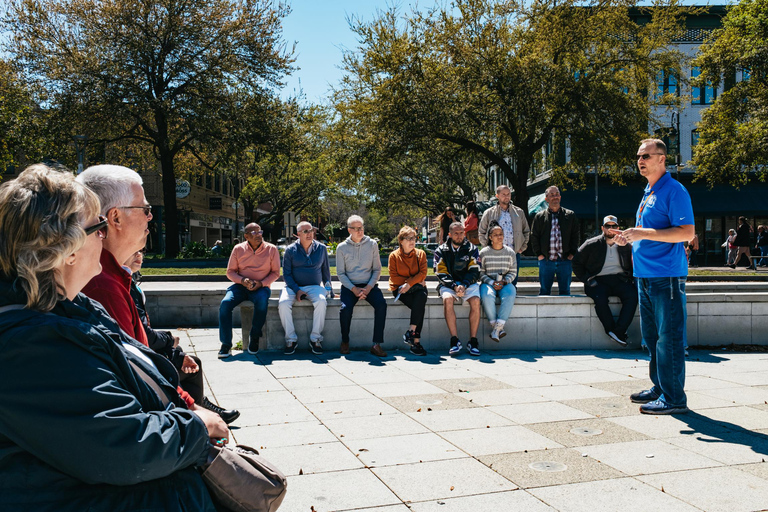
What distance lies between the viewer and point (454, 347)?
8625mm

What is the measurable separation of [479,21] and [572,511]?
966 inches

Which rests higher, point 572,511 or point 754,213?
point 754,213

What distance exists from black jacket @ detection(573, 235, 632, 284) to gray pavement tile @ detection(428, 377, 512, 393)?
2943 mm

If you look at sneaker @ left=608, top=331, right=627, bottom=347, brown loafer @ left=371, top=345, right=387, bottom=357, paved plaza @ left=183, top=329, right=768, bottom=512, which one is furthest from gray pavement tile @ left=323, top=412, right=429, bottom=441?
sneaker @ left=608, top=331, right=627, bottom=347

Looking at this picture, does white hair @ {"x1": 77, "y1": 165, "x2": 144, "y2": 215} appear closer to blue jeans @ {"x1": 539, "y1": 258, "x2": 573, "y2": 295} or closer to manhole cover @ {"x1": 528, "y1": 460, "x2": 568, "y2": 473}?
manhole cover @ {"x1": 528, "y1": 460, "x2": 568, "y2": 473}

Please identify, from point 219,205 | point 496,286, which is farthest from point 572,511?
point 219,205

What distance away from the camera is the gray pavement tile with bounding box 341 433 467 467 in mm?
4344

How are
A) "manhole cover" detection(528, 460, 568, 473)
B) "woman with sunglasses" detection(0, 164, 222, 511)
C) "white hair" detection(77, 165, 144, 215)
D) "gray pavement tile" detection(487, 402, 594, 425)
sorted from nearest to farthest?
"woman with sunglasses" detection(0, 164, 222, 511) → "white hair" detection(77, 165, 144, 215) → "manhole cover" detection(528, 460, 568, 473) → "gray pavement tile" detection(487, 402, 594, 425)

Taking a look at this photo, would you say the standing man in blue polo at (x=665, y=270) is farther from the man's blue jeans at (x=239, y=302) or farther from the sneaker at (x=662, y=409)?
the man's blue jeans at (x=239, y=302)

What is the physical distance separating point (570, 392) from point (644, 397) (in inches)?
28.9

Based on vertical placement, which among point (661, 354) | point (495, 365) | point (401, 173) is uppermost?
point (401, 173)

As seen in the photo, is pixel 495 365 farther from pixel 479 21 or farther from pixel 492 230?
pixel 479 21

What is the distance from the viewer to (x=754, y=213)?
35750 mm

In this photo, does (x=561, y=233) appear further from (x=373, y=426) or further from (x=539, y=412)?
(x=373, y=426)
